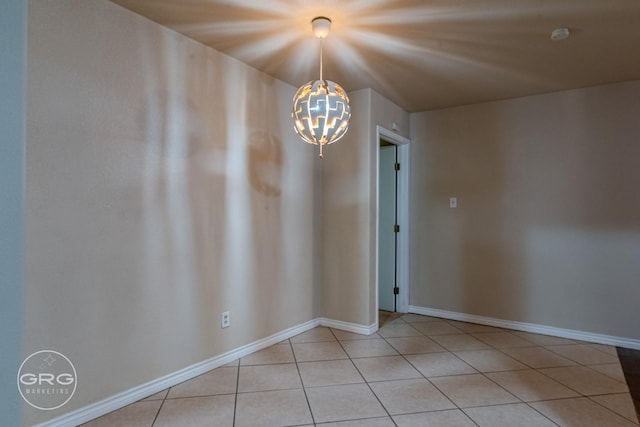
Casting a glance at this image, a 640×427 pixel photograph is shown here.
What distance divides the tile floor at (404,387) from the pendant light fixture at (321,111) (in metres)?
1.62

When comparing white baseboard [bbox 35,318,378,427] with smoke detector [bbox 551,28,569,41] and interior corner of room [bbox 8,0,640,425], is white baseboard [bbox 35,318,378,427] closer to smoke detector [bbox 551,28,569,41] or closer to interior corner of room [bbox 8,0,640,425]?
interior corner of room [bbox 8,0,640,425]

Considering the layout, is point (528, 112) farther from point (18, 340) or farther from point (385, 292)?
point (18, 340)

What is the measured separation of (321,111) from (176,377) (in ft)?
6.52

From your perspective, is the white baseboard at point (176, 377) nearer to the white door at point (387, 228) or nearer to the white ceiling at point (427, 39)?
the white door at point (387, 228)

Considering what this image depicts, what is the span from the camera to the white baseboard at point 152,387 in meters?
1.89

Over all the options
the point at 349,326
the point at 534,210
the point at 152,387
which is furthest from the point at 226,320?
the point at 534,210

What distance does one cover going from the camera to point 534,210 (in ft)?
11.6

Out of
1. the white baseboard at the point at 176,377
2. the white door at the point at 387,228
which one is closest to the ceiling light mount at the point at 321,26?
the white door at the point at 387,228

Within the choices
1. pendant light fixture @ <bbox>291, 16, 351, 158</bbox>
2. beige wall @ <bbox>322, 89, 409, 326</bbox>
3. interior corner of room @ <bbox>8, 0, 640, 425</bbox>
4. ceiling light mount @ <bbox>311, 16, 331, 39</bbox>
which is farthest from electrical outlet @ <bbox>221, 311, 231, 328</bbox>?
ceiling light mount @ <bbox>311, 16, 331, 39</bbox>

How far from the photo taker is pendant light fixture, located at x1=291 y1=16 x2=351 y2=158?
2.00 meters

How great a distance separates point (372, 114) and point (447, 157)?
114 cm

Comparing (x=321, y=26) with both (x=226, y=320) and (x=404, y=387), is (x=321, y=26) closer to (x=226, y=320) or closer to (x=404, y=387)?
(x=226, y=320)

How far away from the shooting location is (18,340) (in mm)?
665

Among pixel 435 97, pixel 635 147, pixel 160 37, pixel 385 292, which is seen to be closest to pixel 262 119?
pixel 160 37
